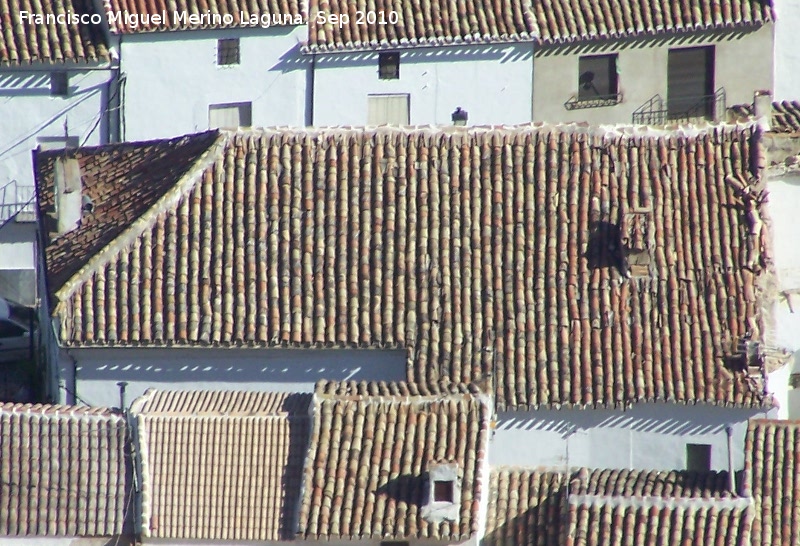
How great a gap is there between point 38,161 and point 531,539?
56.2ft

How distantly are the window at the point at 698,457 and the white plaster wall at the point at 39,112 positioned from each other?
803 inches

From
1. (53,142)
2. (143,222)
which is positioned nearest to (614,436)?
(143,222)

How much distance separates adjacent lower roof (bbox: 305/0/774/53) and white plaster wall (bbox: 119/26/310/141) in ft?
4.08

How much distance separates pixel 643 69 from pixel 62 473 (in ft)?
70.9

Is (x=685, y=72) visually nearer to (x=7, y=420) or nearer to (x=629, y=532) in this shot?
(x=629, y=532)

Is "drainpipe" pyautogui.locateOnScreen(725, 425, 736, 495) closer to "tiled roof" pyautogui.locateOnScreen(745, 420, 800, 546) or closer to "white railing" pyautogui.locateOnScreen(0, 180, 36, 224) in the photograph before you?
"tiled roof" pyautogui.locateOnScreen(745, 420, 800, 546)

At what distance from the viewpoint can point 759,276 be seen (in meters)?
39.6

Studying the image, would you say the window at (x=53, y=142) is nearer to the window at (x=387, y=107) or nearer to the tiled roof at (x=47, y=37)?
the tiled roof at (x=47, y=37)

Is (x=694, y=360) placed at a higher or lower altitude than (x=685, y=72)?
lower

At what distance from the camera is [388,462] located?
3531 cm

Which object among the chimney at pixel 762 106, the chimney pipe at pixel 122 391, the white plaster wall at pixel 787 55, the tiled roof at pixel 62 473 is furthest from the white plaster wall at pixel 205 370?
the white plaster wall at pixel 787 55

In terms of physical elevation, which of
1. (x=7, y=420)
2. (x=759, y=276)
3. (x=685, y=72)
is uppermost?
(x=685, y=72)

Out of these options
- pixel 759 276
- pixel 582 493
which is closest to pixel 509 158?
pixel 759 276

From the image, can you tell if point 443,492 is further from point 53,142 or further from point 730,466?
point 53,142
